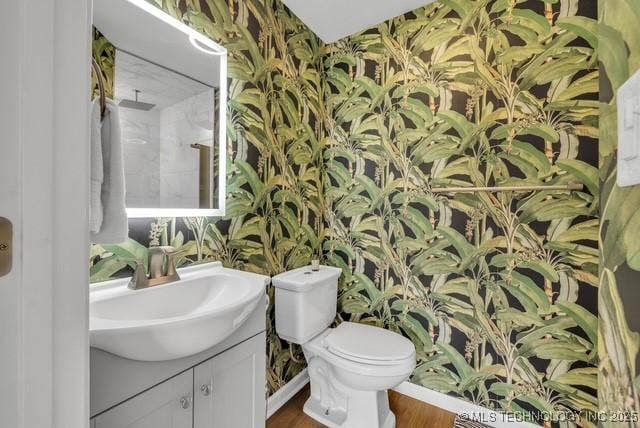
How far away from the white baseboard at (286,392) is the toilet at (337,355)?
0.13 m

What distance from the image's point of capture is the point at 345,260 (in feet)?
6.60

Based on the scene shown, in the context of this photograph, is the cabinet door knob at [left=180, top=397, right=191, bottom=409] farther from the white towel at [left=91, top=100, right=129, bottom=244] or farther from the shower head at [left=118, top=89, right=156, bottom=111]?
the shower head at [left=118, top=89, right=156, bottom=111]

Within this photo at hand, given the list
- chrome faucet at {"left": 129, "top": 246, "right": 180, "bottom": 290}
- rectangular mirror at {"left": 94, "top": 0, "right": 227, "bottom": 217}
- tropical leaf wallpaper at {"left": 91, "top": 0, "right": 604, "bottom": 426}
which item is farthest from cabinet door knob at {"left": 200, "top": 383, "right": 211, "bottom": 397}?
rectangular mirror at {"left": 94, "top": 0, "right": 227, "bottom": 217}

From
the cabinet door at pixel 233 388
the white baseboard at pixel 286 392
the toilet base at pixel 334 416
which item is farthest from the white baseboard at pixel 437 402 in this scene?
the cabinet door at pixel 233 388

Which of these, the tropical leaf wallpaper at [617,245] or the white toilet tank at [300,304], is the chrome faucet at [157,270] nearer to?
the white toilet tank at [300,304]

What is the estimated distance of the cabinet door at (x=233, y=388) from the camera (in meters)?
0.92

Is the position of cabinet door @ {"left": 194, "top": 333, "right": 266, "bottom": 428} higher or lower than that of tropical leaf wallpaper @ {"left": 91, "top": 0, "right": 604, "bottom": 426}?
lower

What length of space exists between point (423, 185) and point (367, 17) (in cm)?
112

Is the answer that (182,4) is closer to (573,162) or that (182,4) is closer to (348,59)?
(348,59)

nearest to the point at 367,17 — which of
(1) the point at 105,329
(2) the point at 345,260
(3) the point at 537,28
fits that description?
(3) the point at 537,28

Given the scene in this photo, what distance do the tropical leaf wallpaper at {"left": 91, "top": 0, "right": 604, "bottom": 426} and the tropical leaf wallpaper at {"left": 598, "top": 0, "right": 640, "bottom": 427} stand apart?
1.13 m

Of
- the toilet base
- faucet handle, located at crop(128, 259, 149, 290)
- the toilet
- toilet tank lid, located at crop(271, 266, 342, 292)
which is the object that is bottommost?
the toilet base

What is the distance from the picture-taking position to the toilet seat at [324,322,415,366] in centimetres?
139

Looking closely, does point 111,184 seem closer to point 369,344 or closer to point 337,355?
point 337,355
